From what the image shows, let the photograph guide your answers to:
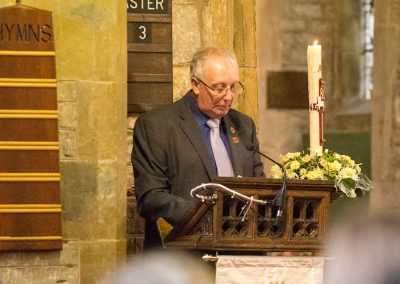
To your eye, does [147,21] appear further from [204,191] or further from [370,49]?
[370,49]

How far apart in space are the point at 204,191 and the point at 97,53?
1.89m

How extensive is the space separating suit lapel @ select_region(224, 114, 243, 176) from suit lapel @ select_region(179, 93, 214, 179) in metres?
0.11

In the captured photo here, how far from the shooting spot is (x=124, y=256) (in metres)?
8.78

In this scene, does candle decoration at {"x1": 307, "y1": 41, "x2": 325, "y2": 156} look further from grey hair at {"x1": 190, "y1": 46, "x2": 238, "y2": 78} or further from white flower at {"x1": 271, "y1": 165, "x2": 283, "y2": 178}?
grey hair at {"x1": 190, "y1": 46, "x2": 238, "y2": 78}

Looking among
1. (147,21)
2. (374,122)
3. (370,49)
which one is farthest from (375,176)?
(147,21)

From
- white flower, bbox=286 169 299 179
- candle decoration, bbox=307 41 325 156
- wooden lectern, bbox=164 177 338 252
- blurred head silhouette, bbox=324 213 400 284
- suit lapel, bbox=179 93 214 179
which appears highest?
candle decoration, bbox=307 41 325 156

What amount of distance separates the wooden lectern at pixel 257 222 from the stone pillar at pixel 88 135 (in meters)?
1.75

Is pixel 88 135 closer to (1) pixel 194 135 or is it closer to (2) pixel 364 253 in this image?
(1) pixel 194 135

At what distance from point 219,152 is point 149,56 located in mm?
1635

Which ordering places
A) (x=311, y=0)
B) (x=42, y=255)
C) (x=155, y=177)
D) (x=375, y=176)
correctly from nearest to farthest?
(x=155, y=177), (x=42, y=255), (x=375, y=176), (x=311, y=0)

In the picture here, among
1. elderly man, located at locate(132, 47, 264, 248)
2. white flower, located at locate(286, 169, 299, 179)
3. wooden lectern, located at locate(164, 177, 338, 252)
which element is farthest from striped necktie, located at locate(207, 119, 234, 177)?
wooden lectern, located at locate(164, 177, 338, 252)

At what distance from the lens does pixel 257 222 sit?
22.5 feet

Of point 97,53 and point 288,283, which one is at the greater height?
point 97,53

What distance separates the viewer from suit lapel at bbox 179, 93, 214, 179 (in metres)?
7.50
